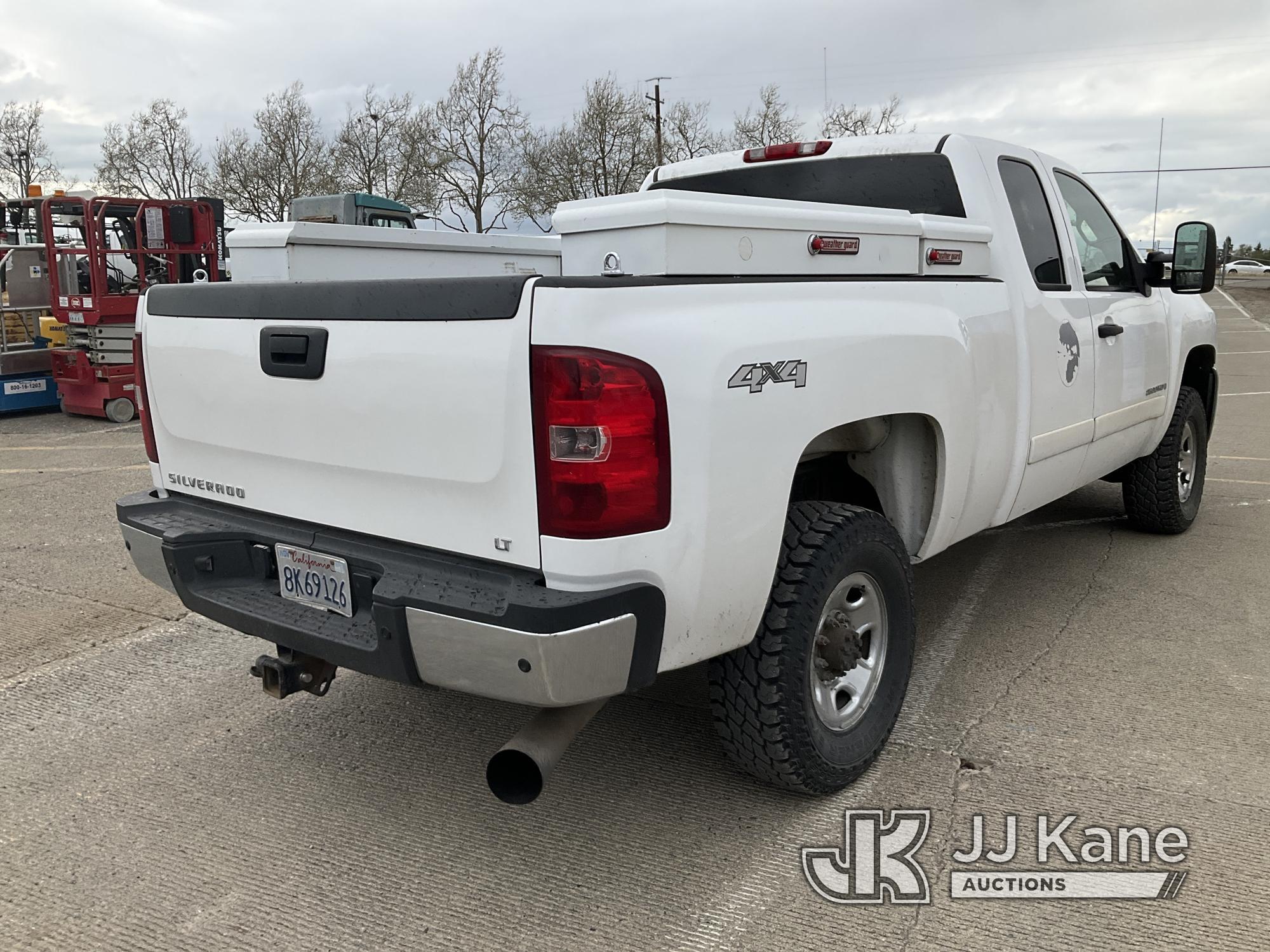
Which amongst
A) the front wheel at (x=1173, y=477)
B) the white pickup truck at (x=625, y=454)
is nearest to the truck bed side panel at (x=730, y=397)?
the white pickup truck at (x=625, y=454)

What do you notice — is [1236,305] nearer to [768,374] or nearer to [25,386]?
[25,386]

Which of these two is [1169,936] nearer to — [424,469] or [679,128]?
[424,469]

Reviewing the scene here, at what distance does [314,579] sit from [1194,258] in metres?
4.22

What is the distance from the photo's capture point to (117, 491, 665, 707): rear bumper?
2.30m

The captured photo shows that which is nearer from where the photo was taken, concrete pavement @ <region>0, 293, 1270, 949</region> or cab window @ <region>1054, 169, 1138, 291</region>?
concrete pavement @ <region>0, 293, 1270, 949</region>

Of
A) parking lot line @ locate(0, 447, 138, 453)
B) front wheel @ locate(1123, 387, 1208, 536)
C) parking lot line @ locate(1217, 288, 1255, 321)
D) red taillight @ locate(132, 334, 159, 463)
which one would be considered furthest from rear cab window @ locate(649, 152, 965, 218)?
parking lot line @ locate(1217, 288, 1255, 321)

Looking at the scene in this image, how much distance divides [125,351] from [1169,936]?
38.1 ft

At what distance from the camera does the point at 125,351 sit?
11.5 m

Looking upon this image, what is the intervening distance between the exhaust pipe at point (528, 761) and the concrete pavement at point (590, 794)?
0.34 meters

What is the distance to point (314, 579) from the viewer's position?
9.27 ft

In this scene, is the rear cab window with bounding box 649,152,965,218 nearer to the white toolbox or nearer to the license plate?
the white toolbox

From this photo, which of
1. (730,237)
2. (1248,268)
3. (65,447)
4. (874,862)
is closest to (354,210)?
(65,447)

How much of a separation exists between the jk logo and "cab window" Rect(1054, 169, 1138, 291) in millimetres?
2554

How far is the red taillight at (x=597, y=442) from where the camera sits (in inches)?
89.7
